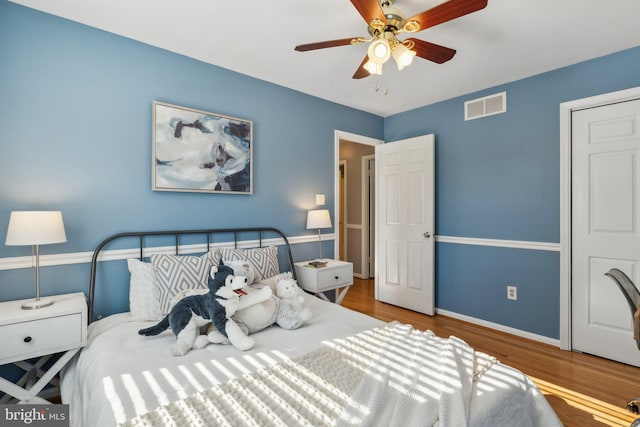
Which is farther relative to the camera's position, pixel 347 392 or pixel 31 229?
pixel 31 229

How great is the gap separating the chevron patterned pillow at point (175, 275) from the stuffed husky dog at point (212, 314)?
0.31m

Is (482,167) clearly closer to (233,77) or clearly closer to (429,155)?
(429,155)

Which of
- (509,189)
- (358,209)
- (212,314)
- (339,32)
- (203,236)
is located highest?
(339,32)

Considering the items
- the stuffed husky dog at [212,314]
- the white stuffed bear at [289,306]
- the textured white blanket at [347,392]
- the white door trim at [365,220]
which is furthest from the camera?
the white door trim at [365,220]

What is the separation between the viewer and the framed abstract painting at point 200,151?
2.52 m

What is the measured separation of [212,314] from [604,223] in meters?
3.24

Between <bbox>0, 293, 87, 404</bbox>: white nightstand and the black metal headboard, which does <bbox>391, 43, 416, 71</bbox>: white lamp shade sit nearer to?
the black metal headboard

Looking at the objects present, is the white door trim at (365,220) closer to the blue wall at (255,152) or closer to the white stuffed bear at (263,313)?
the blue wall at (255,152)

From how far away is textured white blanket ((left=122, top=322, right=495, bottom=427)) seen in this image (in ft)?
3.64

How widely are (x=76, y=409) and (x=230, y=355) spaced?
2.65 feet

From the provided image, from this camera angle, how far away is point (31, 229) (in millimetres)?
1771

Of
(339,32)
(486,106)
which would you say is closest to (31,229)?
(339,32)

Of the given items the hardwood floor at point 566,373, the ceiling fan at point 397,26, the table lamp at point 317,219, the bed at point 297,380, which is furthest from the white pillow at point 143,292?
the hardwood floor at point 566,373

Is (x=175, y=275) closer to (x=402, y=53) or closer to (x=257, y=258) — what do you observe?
(x=257, y=258)
